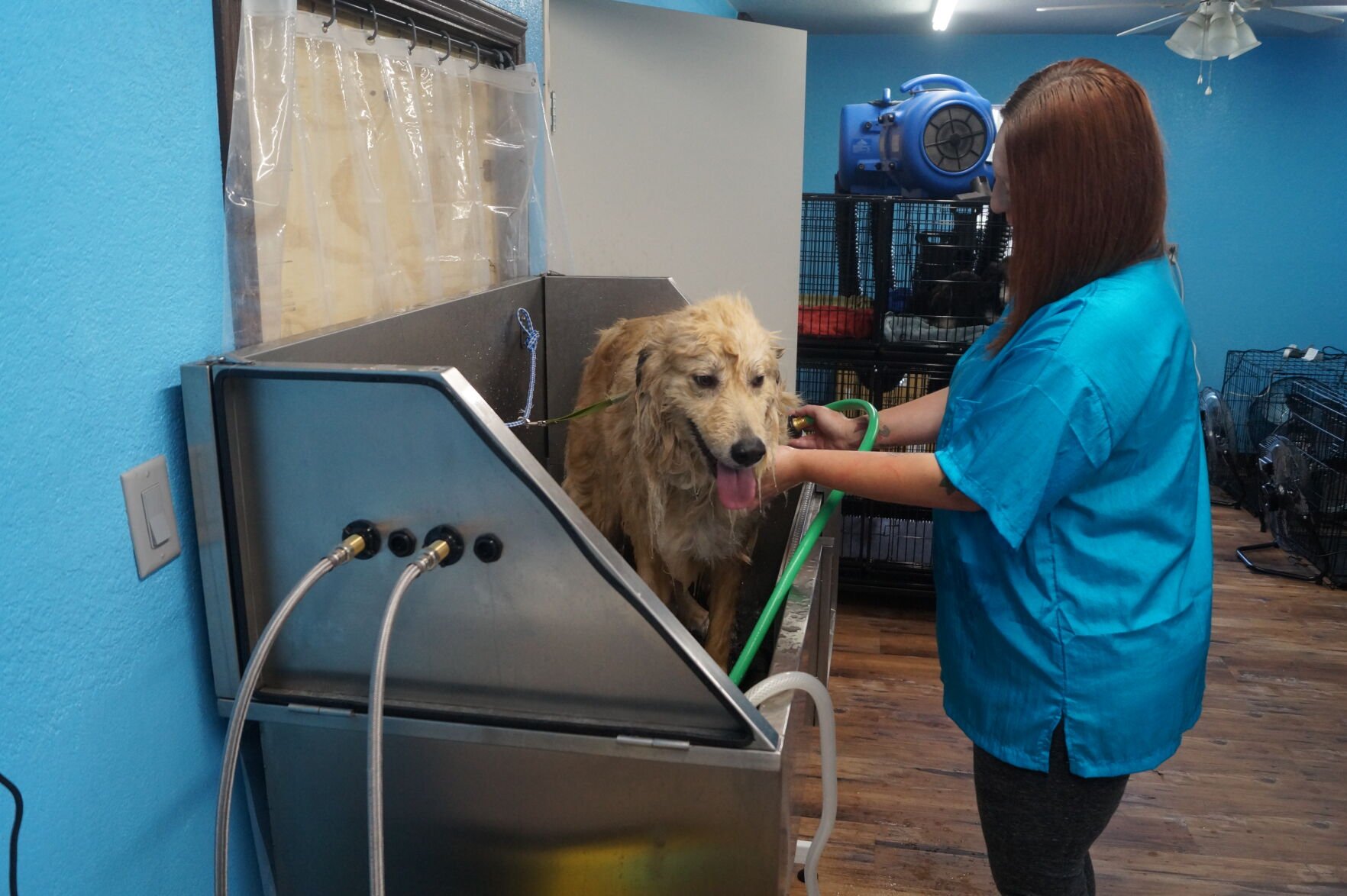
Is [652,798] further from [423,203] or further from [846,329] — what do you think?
[846,329]

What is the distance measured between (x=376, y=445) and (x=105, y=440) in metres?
0.25

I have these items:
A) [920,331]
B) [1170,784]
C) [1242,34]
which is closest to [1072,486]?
[1170,784]

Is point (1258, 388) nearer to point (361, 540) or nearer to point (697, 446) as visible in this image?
point (697, 446)

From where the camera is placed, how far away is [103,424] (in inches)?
37.1

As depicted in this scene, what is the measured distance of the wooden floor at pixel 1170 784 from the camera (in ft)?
7.74

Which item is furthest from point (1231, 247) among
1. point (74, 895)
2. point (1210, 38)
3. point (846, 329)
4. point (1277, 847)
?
point (74, 895)

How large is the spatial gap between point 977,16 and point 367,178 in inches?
222

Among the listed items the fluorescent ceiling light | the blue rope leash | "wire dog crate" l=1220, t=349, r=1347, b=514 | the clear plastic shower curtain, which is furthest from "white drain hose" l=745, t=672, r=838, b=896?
the fluorescent ceiling light

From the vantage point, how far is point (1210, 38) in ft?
15.6

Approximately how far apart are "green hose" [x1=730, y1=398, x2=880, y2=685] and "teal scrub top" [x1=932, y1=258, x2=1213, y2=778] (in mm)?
215

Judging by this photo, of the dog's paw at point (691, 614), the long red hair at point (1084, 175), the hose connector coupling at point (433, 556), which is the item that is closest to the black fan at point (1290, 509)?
the dog's paw at point (691, 614)

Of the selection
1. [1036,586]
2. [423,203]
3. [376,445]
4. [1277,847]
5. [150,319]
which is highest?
[423,203]

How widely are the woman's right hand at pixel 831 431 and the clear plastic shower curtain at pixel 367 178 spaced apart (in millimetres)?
724

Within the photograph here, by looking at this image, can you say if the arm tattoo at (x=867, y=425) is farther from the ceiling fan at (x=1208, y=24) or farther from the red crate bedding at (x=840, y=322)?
the ceiling fan at (x=1208, y=24)
